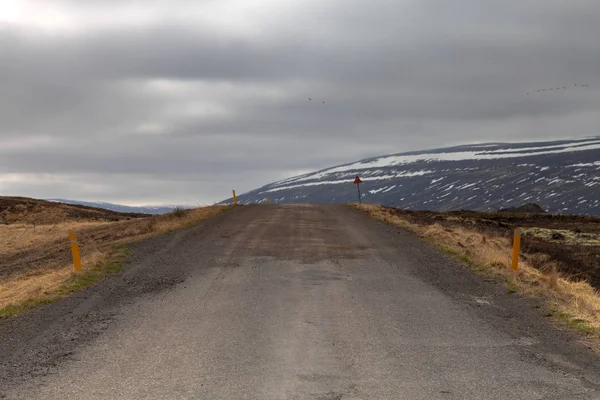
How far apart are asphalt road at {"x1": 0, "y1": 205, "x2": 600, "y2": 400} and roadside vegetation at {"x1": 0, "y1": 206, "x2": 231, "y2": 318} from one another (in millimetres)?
902

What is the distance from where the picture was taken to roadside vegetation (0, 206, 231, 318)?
12.9 metres

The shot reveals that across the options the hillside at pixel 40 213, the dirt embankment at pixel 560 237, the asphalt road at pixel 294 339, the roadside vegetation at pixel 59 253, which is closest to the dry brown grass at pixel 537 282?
the asphalt road at pixel 294 339

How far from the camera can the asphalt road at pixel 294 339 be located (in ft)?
20.8

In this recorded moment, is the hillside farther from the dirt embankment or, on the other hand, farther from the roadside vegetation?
the dirt embankment

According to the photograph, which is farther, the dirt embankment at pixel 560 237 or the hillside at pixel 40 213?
the hillside at pixel 40 213

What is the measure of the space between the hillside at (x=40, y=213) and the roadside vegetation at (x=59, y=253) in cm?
24

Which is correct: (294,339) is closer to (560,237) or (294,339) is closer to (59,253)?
(59,253)

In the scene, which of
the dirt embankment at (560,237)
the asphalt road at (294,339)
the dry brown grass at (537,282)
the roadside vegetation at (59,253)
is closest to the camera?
the asphalt road at (294,339)

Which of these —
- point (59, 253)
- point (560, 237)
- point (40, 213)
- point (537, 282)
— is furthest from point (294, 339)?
point (40, 213)

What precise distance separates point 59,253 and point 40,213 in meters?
26.5

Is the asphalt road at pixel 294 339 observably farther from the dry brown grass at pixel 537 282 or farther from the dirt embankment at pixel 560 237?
the dirt embankment at pixel 560 237

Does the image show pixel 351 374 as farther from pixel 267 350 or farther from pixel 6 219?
pixel 6 219

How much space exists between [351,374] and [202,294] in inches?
230

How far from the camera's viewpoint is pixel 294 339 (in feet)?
27.3
